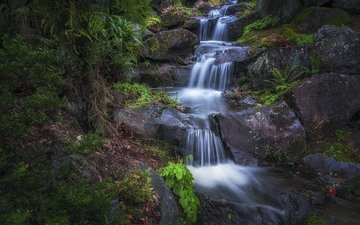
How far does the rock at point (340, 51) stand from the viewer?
812 cm

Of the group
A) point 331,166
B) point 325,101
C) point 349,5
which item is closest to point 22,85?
point 331,166

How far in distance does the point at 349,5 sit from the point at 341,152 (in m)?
5.91

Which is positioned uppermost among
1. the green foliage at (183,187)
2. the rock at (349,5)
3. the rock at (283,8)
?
the rock at (349,5)

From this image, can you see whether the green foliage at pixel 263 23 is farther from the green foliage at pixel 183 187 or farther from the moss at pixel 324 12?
the green foliage at pixel 183 187

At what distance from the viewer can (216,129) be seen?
7195 mm

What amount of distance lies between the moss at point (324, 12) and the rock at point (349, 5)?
0.86 ft

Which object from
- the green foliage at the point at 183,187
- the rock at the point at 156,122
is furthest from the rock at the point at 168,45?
the green foliage at the point at 183,187

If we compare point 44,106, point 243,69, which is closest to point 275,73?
point 243,69

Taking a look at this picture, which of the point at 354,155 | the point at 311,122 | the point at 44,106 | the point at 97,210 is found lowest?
the point at 354,155

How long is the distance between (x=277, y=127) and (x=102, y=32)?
432 cm

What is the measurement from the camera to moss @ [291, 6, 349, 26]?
33.7ft

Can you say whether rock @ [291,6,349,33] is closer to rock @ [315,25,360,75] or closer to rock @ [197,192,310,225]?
rock @ [315,25,360,75]

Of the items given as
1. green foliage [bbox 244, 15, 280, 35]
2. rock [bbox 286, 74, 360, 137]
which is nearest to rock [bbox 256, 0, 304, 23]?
green foliage [bbox 244, 15, 280, 35]

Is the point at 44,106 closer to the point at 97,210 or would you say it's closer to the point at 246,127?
the point at 97,210
